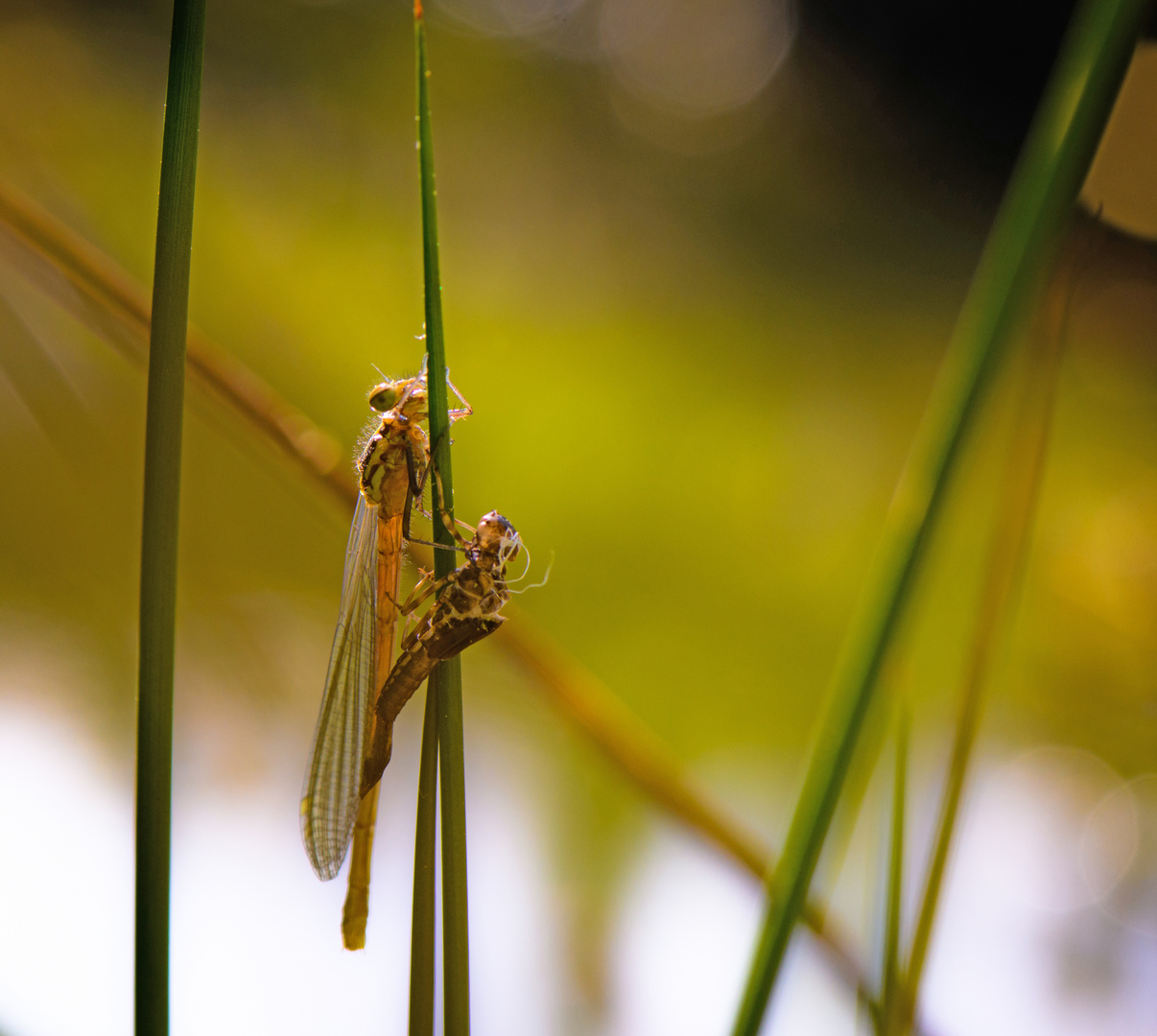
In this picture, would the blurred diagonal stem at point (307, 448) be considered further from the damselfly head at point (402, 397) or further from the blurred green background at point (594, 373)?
the blurred green background at point (594, 373)

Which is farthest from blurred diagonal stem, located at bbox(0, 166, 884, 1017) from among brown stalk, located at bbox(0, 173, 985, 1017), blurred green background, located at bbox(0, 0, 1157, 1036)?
blurred green background, located at bbox(0, 0, 1157, 1036)

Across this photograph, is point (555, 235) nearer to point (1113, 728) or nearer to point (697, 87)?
point (697, 87)

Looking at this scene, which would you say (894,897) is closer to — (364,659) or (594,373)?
(364,659)

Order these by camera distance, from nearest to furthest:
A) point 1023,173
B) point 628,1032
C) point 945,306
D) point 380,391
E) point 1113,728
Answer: point 1023,173
point 380,391
point 628,1032
point 1113,728
point 945,306

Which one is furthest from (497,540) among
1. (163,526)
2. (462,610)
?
(163,526)

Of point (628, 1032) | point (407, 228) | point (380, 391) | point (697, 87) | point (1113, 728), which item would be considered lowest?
point (628, 1032)

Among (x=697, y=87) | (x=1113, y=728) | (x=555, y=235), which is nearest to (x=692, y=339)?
(x=555, y=235)

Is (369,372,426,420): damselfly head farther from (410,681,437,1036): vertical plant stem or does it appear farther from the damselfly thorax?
(410,681,437,1036): vertical plant stem

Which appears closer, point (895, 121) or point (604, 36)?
point (604, 36)
